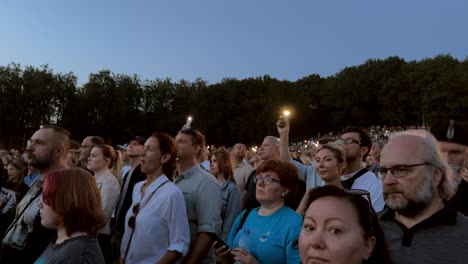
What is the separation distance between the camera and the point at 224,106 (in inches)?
2623

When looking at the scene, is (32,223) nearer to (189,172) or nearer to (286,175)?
(189,172)

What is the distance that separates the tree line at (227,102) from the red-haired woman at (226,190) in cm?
5287

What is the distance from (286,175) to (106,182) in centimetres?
241

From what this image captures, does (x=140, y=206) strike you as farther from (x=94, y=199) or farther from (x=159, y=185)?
(x=94, y=199)

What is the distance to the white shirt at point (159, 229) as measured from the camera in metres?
3.96

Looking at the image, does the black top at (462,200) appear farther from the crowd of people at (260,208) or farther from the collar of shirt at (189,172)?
the collar of shirt at (189,172)

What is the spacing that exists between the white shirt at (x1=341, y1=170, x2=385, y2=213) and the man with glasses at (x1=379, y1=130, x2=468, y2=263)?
1.63 m

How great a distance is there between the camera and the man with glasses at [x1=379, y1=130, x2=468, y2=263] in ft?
8.02

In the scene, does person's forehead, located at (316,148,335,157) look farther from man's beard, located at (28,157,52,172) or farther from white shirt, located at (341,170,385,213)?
man's beard, located at (28,157,52,172)

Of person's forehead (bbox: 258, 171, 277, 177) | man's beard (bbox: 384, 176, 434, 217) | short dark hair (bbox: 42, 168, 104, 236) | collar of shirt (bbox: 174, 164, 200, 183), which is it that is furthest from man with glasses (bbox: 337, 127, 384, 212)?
short dark hair (bbox: 42, 168, 104, 236)

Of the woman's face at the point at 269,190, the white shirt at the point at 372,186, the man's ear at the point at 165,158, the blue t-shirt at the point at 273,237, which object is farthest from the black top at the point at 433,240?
the man's ear at the point at 165,158

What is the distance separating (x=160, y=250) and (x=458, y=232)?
242 centimetres

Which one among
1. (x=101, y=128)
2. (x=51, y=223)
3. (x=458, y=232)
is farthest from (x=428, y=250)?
(x=101, y=128)

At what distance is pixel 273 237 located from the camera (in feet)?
11.7
